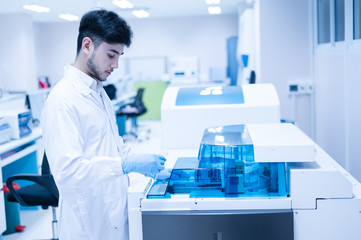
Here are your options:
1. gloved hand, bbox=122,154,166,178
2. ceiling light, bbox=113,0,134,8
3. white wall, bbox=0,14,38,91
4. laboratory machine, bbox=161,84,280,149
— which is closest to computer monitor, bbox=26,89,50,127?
laboratory machine, bbox=161,84,280,149

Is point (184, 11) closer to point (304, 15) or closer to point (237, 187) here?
point (304, 15)

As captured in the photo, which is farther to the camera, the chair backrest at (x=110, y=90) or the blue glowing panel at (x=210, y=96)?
the chair backrest at (x=110, y=90)

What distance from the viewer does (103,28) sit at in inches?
56.1

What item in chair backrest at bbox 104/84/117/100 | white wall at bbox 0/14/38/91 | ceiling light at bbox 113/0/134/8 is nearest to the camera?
chair backrest at bbox 104/84/117/100

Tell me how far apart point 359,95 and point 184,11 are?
792 cm

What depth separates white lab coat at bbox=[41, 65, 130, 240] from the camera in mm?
1325

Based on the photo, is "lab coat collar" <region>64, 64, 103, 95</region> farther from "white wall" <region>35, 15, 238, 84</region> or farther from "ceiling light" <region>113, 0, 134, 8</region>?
"white wall" <region>35, 15, 238, 84</region>

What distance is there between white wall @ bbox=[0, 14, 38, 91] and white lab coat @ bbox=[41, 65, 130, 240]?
8208mm

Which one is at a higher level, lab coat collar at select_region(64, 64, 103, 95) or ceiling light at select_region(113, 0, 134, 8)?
ceiling light at select_region(113, 0, 134, 8)

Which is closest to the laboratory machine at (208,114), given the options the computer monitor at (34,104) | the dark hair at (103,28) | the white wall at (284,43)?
the dark hair at (103,28)

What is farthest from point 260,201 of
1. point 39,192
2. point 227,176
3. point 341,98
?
point 39,192

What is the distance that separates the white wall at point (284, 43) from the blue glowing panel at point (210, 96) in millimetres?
1356

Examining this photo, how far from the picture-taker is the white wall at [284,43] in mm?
3486

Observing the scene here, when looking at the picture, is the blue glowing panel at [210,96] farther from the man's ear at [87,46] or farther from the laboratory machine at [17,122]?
the laboratory machine at [17,122]
